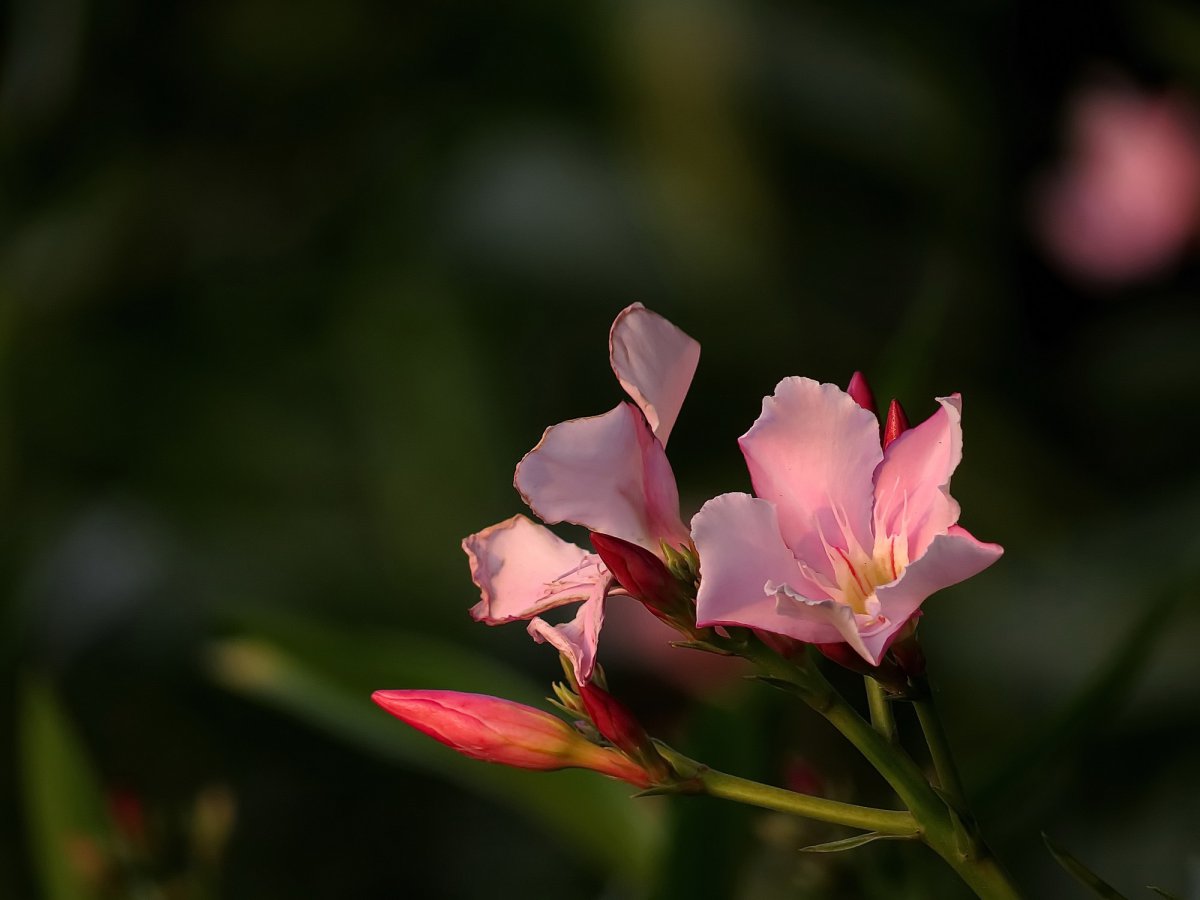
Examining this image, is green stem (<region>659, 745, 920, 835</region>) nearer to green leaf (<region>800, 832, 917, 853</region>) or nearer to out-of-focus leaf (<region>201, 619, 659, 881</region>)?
green leaf (<region>800, 832, 917, 853</region>)

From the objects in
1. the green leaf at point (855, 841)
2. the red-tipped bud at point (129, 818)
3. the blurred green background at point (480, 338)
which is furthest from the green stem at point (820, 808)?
the blurred green background at point (480, 338)

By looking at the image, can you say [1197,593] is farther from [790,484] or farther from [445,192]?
[445,192]

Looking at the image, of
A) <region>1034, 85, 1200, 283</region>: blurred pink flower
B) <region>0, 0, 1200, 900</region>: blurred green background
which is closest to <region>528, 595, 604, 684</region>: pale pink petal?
<region>0, 0, 1200, 900</region>: blurred green background

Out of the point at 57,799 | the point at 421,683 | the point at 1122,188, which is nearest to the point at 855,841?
the point at 421,683

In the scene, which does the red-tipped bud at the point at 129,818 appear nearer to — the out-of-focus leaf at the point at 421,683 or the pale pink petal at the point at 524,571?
the out-of-focus leaf at the point at 421,683

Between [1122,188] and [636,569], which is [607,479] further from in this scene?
[1122,188]
